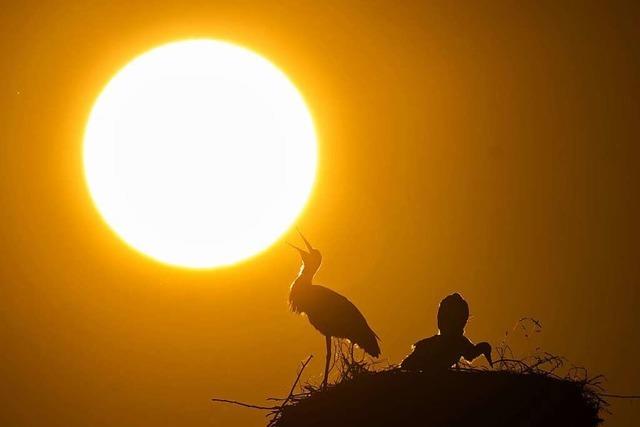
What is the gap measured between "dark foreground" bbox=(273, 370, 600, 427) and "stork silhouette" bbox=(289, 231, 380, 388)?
4957 millimetres

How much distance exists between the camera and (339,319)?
21828mm

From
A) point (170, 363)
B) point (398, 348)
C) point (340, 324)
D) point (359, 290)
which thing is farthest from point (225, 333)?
point (340, 324)

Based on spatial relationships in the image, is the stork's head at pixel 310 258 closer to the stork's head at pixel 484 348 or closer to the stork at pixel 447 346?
the stork at pixel 447 346

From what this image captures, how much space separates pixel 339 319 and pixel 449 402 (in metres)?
5.65

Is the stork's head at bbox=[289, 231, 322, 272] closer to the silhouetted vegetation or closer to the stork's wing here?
the stork's wing

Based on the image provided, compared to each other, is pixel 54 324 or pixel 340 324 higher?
pixel 54 324

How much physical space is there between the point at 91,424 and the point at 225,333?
30427mm

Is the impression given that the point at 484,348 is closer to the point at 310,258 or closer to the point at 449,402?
the point at 449,402

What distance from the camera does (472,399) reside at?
53.4ft

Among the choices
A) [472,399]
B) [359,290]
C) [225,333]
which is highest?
[225,333]

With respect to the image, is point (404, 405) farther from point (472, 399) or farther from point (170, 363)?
point (170, 363)

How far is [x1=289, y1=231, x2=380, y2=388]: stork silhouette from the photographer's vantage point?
21.8 meters

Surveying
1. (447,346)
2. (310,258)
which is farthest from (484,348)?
(310,258)

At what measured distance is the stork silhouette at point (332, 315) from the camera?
2180cm
